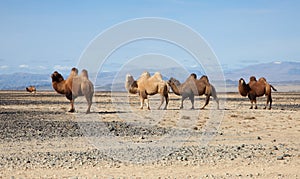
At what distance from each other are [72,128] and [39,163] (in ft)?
21.1

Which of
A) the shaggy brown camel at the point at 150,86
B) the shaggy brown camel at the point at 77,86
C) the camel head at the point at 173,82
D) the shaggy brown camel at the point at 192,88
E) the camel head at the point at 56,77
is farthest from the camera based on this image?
the camel head at the point at 173,82

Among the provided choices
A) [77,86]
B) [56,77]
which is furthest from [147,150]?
[56,77]

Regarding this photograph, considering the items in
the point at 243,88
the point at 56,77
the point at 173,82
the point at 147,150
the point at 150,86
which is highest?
the point at 56,77

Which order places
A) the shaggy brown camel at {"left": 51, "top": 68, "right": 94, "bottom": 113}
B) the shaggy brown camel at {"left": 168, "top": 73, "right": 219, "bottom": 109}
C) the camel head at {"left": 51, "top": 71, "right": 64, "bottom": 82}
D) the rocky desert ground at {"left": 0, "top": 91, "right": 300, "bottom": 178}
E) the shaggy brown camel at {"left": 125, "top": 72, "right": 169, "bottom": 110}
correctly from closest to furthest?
1. the rocky desert ground at {"left": 0, "top": 91, "right": 300, "bottom": 178}
2. the shaggy brown camel at {"left": 51, "top": 68, "right": 94, "bottom": 113}
3. the camel head at {"left": 51, "top": 71, "right": 64, "bottom": 82}
4. the shaggy brown camel at {"left": 125, "top": 72, "right": 169, "bottom": 110}
5. the shaggy brown camel at {"left": 168, "top": 73, "right": 219, "bottom": 109}

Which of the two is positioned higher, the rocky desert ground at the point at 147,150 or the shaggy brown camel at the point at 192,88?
the shaggy brown camel at the point at 192,88

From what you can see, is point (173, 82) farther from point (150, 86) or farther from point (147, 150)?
point (147, 150)

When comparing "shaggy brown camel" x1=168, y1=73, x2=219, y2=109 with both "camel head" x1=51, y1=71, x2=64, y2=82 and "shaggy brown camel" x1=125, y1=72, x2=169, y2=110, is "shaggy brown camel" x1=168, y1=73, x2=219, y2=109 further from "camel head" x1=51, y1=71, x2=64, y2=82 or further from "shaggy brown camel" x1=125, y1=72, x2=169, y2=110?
"camel head" x1=51, y1=71, x2=64, y2=82

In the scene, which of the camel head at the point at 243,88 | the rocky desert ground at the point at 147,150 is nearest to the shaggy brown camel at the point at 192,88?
the camel head at the point at 243,88

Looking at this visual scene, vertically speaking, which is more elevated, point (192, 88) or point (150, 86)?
point (150, 86)

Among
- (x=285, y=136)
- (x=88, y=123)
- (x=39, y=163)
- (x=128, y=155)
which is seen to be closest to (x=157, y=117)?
(x=88, y=123)

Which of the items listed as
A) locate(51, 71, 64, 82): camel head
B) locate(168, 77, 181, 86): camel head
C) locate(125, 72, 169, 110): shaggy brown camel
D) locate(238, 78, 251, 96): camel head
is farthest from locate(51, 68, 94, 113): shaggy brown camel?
locate(238, 78, 251, 96): camel head

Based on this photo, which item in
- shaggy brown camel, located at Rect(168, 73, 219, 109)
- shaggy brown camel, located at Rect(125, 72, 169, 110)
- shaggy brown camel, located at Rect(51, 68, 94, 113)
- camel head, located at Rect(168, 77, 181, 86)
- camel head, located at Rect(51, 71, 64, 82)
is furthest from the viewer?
camel head, located at Rect(168, 77, 181, 86)

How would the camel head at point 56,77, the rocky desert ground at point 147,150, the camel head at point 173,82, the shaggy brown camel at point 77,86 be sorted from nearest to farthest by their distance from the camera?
the rocky desert ground at point 147,150 < the shaggy brown camel at point 77,86 < the camel head at point 56,77 < the camel head at point 173,82

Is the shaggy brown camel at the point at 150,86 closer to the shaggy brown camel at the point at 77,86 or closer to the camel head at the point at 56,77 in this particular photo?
the shaggy brown camel at the point at 77,86
